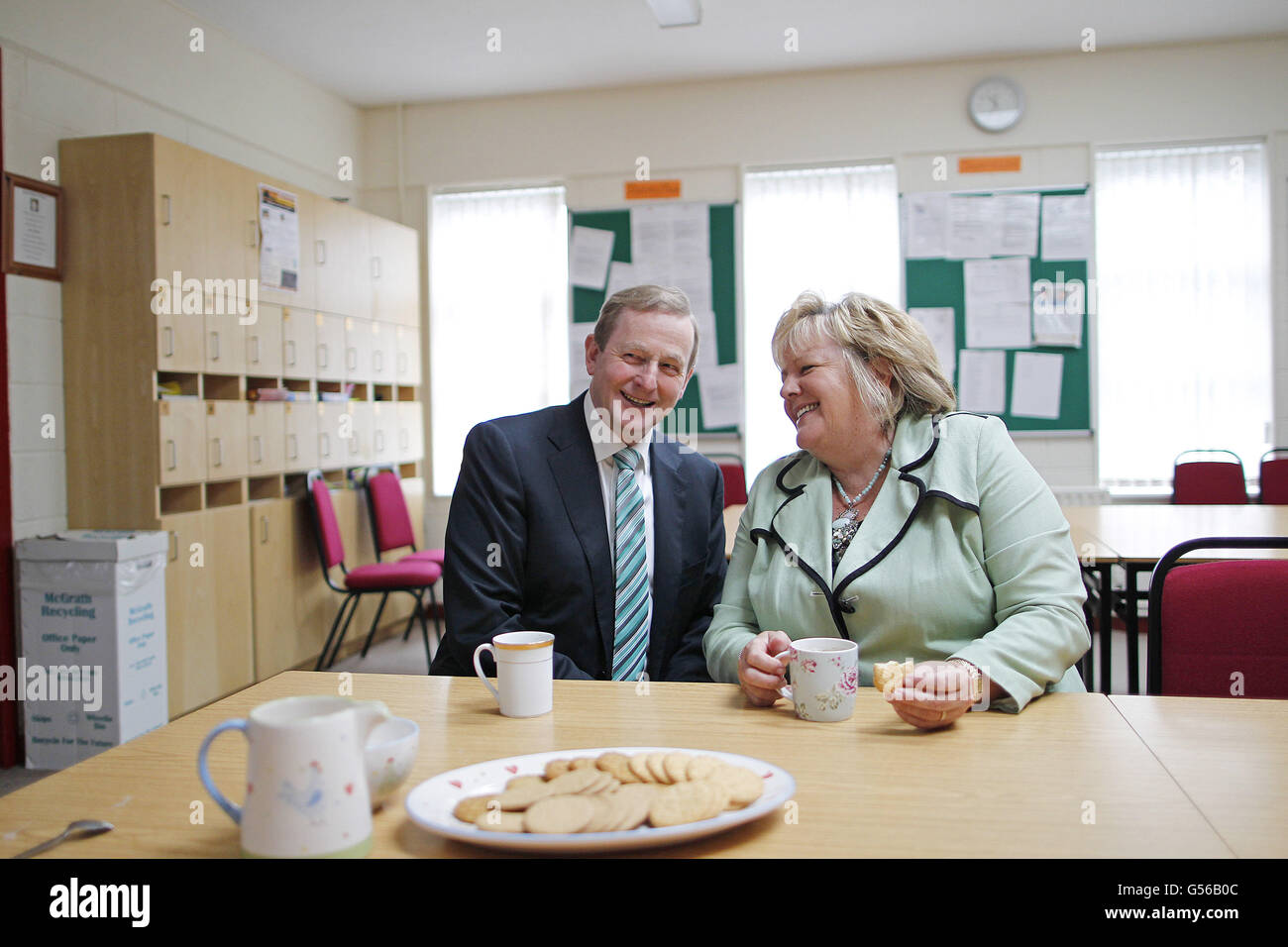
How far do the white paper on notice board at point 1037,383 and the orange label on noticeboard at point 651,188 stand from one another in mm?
2285

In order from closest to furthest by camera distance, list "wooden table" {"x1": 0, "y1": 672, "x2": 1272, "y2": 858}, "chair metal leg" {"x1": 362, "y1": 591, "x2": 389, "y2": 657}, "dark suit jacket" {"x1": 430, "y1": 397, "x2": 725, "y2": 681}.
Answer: "wooden table" {"x1": 0, "y1": 672, "x2": 1272, "y2": 858}, "dark suit jacket" {"x1": 430, "y1": 397, "x2": 725, "y2": 681}, "chair metal leg" {"x1": 362, "y1": 591, "x2": 389, "y2": 657}

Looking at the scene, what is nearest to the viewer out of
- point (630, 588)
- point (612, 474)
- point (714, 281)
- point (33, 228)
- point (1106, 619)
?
point (630, 588)

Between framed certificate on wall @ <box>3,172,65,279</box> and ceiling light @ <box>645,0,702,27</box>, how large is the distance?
2.66m

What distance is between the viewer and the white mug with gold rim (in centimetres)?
125

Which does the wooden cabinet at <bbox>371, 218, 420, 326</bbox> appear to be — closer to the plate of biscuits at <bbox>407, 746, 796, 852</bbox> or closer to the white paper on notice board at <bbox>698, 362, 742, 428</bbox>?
the white paper on notice board at <bbox>698, 362, 742, 428</bbox>

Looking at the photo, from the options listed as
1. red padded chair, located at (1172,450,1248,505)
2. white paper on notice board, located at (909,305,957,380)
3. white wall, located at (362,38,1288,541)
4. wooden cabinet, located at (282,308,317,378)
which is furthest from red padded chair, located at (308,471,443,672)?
red padded chair, located at (1172,450,1248,505)

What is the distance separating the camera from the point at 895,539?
1.53m

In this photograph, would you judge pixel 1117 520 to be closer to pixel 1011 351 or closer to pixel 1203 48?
pixel 1011 351

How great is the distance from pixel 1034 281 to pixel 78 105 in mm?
4879

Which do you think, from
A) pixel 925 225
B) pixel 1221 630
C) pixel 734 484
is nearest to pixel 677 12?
pixel 925 225

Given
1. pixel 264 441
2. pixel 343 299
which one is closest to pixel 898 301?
pixel 343 299

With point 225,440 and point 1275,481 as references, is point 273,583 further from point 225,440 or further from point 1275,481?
point 1275,481

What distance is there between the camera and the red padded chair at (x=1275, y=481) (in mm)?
4414
